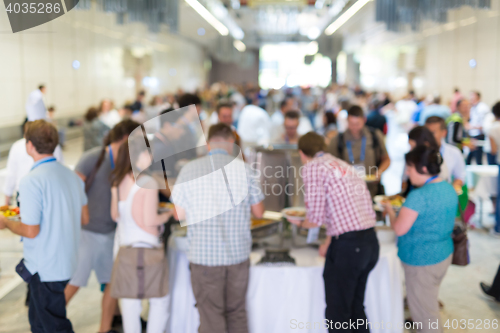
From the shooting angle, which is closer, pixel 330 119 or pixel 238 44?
pixel 330 119

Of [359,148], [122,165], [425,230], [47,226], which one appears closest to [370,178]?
[359,148]

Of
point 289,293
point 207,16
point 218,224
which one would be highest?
point 207,16

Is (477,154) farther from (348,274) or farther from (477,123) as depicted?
(348,274)

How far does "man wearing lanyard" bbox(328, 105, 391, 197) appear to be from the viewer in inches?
171

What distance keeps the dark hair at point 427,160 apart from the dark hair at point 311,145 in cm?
54

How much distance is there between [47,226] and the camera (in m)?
2.66

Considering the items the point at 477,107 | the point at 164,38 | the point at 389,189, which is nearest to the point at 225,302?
the point at 389,189

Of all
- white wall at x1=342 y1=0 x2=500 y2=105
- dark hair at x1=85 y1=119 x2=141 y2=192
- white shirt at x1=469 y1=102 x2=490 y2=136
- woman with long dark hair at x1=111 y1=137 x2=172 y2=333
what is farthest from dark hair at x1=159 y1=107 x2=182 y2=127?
white shirt at x1=469 y1=102 x2=490 y2=136

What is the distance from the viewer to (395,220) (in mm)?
2982

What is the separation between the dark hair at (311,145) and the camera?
9.31ft

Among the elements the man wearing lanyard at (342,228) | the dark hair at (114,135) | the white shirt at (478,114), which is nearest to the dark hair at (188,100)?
the dark hair at (114,135)

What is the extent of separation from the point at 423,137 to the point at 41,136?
2.59 meters

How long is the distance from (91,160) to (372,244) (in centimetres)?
192

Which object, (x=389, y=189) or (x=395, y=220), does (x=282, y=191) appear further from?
(x=389, y=189)
